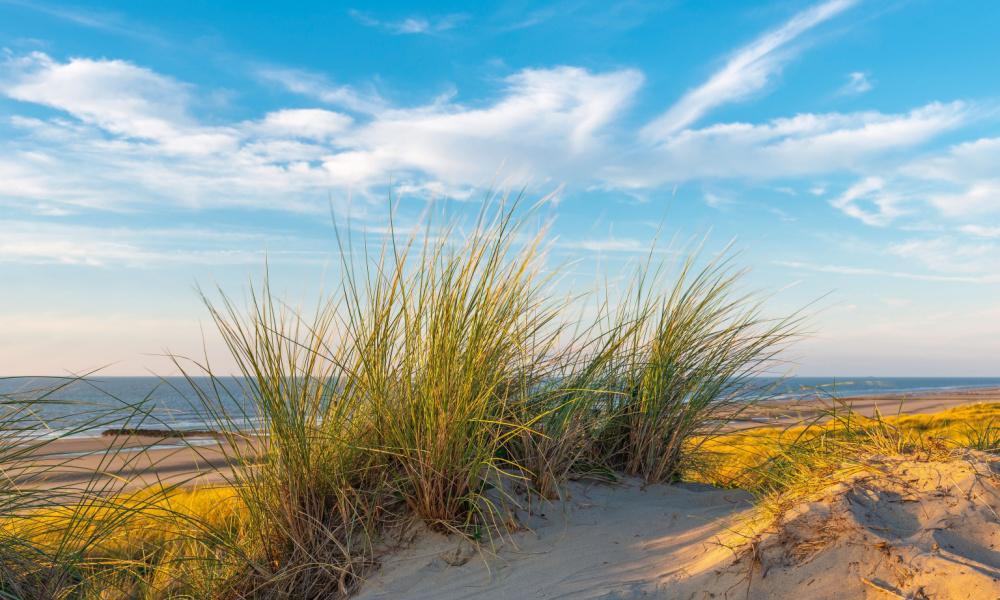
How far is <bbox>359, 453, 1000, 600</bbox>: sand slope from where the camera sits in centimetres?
230


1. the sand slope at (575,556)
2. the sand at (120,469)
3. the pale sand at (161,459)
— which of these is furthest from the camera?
the pale sand at (161,459)

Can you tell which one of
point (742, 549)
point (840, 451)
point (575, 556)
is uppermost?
point (840, 451)

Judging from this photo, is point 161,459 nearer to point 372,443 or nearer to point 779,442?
point 372,443

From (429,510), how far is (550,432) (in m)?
0.75

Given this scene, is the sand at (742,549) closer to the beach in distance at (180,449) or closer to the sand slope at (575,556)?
the sand slope at (575,556)

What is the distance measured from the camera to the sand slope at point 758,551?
230 cm

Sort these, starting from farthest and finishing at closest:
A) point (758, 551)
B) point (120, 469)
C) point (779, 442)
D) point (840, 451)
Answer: point (779, 442) → point (840, 451) → point (120, 469) → point (758, 551)

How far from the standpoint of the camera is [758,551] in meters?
2.48

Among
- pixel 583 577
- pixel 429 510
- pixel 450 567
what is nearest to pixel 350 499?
pixel 429 510

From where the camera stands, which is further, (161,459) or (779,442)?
(779,442)

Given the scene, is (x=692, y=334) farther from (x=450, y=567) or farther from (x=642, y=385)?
(x=450, y=567)

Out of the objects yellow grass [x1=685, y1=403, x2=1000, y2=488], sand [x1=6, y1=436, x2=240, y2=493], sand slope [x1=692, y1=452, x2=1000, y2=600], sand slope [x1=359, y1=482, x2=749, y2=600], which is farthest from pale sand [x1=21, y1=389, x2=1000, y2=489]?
sand slope [x1=359, y1=482, x2=749, y2=600]

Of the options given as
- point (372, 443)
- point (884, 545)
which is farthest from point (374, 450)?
point (884, 545)

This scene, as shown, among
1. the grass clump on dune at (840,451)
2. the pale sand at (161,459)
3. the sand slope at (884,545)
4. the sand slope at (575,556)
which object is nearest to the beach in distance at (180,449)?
the pale sand at (161,459)
